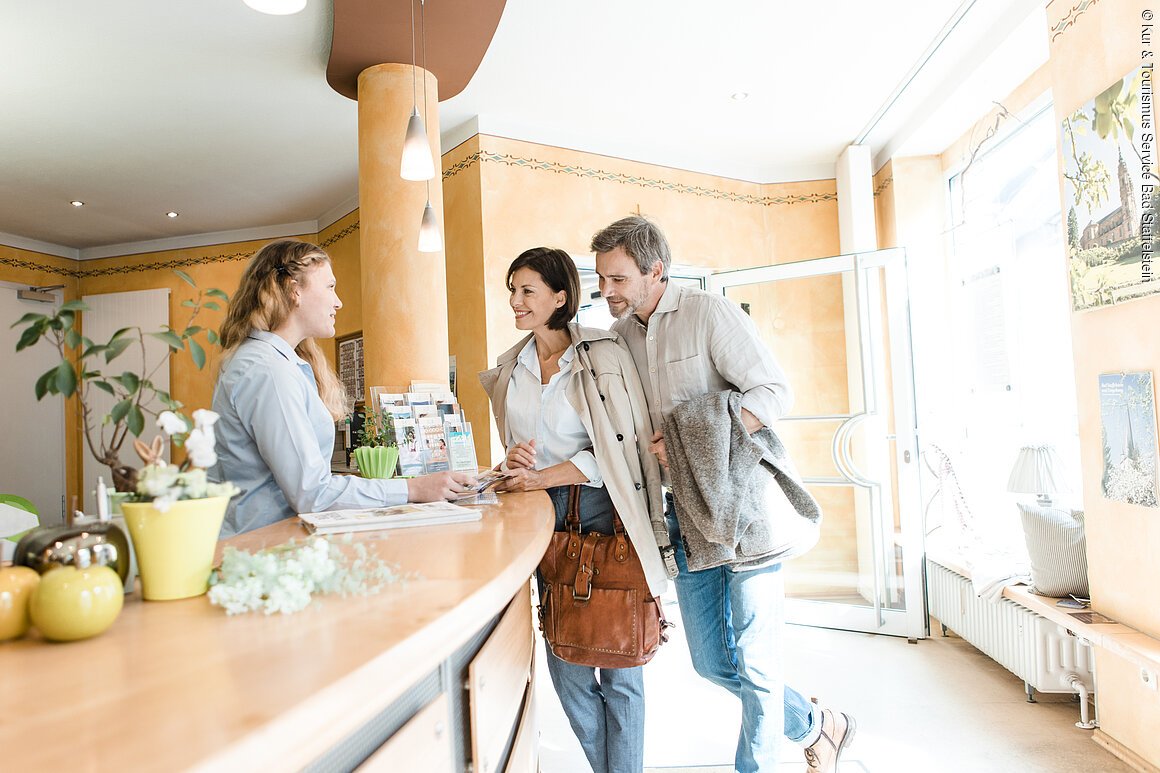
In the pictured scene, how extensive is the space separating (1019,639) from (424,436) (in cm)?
266

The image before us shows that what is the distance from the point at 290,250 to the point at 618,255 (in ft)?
2.81

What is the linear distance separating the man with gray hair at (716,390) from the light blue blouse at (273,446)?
821 millimetres

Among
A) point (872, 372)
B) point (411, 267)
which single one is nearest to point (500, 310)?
point (411, 267)

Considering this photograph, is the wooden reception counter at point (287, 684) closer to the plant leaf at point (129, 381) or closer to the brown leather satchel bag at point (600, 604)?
the plant leaf at point (129, 381)

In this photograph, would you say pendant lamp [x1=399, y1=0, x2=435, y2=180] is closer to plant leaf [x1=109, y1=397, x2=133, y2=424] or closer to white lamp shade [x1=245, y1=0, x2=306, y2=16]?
white lamp shade [x1=245, y1=0, x2=306, y2=16]

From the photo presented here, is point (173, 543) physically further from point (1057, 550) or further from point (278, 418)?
point (1057, 550)

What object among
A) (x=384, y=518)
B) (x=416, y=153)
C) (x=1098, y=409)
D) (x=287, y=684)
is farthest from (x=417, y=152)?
(x=1098, y=409)

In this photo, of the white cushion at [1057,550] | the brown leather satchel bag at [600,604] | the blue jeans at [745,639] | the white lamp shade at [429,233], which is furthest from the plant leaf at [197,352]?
the white cushion at [1057,550]

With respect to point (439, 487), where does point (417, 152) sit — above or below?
above

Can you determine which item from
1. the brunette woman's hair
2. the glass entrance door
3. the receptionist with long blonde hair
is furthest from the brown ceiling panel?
the glass entrance door

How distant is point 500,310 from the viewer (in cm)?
432

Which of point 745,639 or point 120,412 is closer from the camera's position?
point 120,412

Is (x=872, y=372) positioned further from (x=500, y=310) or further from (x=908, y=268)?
(x=500, y=310)

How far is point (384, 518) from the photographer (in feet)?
4.50
